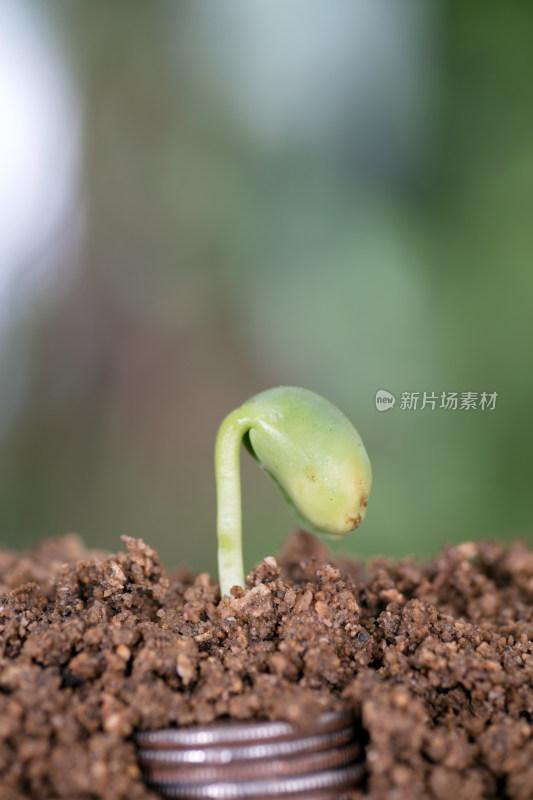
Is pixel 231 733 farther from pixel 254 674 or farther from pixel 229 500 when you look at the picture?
pixel 229 500

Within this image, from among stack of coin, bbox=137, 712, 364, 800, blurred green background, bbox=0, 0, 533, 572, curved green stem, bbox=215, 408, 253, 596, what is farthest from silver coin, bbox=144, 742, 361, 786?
blurred green background, bbox=0, 0, 533, 572

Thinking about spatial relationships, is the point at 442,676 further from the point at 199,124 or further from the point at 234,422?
the point at 199,124

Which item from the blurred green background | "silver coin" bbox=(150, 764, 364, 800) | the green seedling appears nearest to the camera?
"silver coin" bbox=(150, 764, 364, 800)

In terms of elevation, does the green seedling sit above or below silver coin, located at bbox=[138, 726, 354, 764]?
above

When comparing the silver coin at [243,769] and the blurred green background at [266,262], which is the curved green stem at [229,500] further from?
the blurred green background at [266,262]

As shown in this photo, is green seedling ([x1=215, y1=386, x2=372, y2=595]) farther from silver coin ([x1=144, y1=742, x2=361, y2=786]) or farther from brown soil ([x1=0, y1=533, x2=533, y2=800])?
silver coin ([x1=144, y1=742, x2=361, y2=786])

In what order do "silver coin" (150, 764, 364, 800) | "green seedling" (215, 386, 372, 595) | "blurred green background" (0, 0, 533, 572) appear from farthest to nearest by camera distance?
1. "blurred green background" (0, 0, 533, 572)
2. "green seedling" (215, 386, 372, 595)
3. "silver coin" (150, 764, 364, 800)

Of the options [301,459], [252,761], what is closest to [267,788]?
[252,761]
